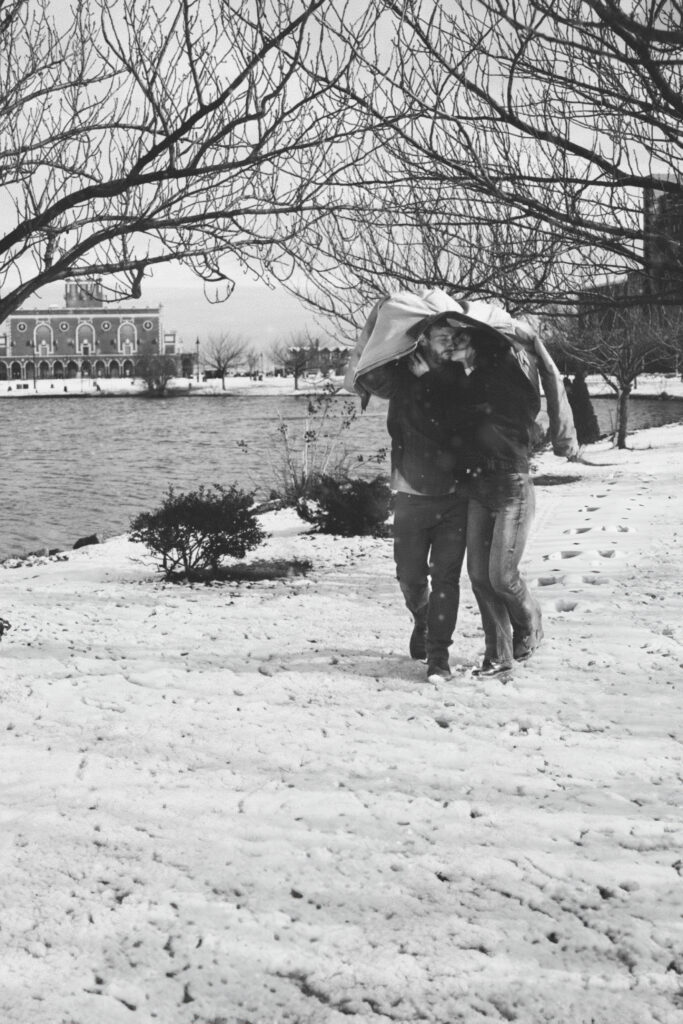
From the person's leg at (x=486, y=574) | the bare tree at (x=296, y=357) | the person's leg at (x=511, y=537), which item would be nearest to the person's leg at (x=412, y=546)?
the person's leg at (x=486, y=574)

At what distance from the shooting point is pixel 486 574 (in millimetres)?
5000

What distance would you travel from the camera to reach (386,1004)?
8.22ft

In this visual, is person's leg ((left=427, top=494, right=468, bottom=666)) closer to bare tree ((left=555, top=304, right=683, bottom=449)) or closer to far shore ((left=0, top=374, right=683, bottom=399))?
bare tree ((left=555, top=304, right=683, bottom=449))

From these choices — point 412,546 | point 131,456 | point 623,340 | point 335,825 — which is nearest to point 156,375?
point 131,456

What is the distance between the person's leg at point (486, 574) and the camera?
192 inches

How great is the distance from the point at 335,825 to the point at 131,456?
27.7 meters

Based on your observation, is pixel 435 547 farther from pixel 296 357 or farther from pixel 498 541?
pixel 296 357

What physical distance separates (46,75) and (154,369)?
85406 mm

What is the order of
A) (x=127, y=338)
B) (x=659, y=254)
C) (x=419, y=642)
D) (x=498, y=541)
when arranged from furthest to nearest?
1. (x=127, y=338)
2. (x=659, y=254)
3. (x=419, y=642)
4. (x=498, y=541)

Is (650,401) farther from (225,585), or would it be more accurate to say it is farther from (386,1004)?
(386,1004)

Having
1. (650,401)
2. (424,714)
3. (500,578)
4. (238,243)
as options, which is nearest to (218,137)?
(238,243)

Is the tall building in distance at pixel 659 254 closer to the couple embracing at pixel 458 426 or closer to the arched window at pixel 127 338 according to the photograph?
the couple embracing at pixel 458 426

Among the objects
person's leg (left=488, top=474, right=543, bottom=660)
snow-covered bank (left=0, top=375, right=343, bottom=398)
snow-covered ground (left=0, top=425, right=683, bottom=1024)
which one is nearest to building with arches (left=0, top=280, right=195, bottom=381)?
snow-covered bank (left=0, top=375, right=343, bottom=398)

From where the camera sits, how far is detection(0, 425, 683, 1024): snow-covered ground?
2594 millimetres
